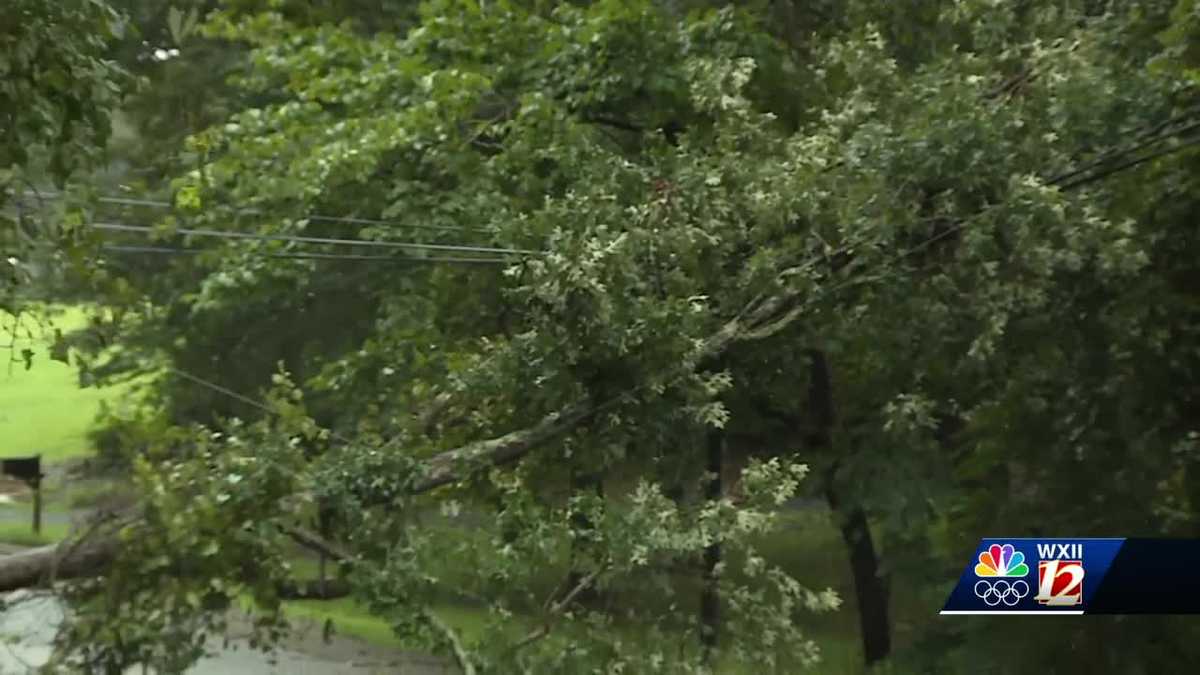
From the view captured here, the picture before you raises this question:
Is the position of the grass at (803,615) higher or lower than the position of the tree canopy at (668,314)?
lower

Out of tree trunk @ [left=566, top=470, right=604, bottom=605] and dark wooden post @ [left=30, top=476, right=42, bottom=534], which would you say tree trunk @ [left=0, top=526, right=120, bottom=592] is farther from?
tree trunk @ [left=566, top=470, right=604, bottom=605]

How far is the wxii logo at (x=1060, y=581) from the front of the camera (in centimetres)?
730

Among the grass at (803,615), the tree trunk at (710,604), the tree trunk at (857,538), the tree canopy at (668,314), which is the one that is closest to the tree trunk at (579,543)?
the tree canopy at (668,314)

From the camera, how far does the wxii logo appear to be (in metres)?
7.30

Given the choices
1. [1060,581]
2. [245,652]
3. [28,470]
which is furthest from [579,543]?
[28,470]

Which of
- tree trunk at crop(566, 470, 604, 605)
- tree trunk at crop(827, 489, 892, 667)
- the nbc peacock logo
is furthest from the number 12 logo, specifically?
tree trunk at crop(827, 489, 892, 667)

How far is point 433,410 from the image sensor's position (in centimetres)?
809

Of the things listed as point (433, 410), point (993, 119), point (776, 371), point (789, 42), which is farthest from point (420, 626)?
point (789, 42)

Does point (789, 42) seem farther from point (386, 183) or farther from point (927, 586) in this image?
point (927, 586)

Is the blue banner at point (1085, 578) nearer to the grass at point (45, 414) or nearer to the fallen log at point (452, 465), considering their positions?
the fallen log at point (452, 465)

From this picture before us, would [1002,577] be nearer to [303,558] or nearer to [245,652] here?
[303,558]

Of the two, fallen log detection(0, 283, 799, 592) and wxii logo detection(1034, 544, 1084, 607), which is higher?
fallen log detection(0, 283, 799, 592)

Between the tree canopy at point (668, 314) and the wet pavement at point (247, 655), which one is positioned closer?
the wet pavement at point (247, 655)

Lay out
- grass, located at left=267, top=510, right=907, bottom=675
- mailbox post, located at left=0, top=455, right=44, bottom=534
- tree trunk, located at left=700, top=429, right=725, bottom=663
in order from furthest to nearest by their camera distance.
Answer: mailbox post, located at left=0, top=455, right=44, bottom=534, tree trunk, located at left=700, top=429, right=725, bottom=663, grass, located at left=267, top=510, right=907, bottom=675
